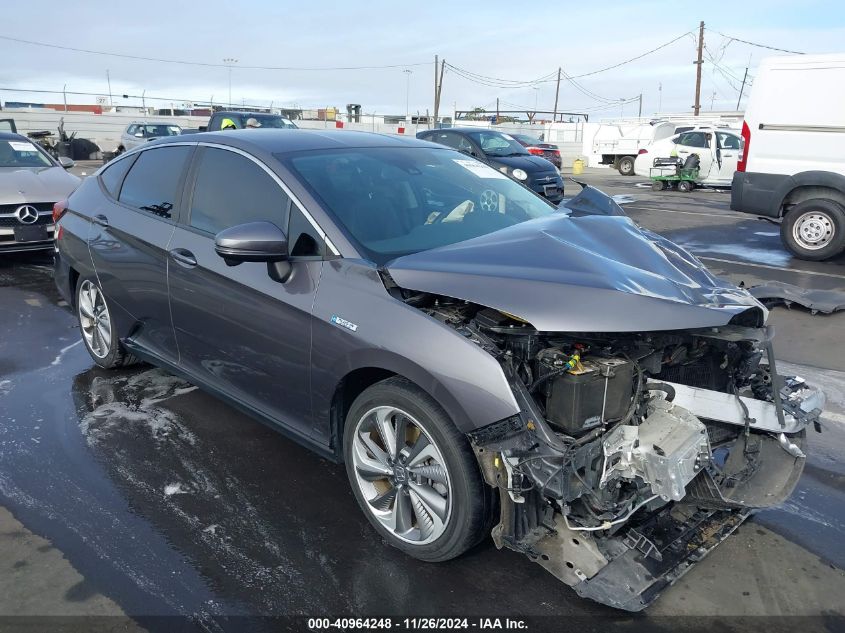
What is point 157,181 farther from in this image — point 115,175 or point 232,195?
point 232,195

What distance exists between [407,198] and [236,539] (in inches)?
72.9

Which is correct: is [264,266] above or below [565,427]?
above

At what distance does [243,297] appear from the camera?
3.42 meters

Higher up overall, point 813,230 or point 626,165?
point 626,165

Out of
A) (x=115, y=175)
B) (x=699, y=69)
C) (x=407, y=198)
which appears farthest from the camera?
(x=699, y=69)

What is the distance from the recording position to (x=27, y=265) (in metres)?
9.13

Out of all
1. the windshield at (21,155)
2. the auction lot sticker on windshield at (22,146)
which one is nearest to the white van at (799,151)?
the windshield at (21,155)

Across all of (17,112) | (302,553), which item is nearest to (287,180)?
(302,553)

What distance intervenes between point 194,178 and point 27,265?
21.2 ft

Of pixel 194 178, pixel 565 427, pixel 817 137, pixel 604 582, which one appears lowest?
pixel 604 582

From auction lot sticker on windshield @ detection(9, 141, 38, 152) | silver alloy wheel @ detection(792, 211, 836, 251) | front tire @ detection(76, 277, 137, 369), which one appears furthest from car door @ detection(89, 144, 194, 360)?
silver alloy wheel @ detection(792, 211, 836, 251)

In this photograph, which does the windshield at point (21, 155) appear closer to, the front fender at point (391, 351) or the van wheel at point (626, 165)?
the front fender at point (391, 351)

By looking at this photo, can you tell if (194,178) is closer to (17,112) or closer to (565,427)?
(565,427)

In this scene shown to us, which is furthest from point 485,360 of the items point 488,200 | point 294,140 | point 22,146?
point 22,146
